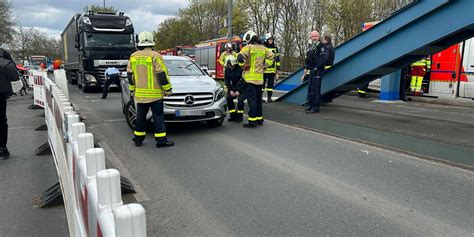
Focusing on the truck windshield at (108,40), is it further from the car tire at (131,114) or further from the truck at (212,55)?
the truck at (212,55)

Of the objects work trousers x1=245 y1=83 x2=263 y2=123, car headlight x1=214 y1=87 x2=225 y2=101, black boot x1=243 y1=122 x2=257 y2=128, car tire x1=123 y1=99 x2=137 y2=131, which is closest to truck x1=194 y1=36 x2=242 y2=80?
work trousers x1=245 y1=83 x2=263 y2=123

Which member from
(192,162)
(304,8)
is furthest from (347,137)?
(304,8)

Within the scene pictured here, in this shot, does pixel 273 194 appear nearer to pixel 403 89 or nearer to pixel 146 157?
pixel 146 157

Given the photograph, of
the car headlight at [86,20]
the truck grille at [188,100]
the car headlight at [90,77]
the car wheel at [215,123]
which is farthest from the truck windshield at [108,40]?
the truck grille at [188,100]

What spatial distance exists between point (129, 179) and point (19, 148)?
3.18 m

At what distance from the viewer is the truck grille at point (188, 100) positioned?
7180 mm

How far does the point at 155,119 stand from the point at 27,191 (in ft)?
7.73

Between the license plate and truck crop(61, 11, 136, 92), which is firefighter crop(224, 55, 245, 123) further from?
truck crop(61, 11, 136, 92)

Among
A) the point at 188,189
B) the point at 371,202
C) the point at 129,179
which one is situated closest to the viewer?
the point at 371,202

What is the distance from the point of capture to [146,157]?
5.93 meters

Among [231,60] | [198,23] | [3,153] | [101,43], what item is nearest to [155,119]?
[3,153]

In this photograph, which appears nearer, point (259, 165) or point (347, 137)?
point (259, 165)

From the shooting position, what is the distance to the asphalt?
3.51m

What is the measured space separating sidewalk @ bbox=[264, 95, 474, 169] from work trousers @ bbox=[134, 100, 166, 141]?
3.35 metres
